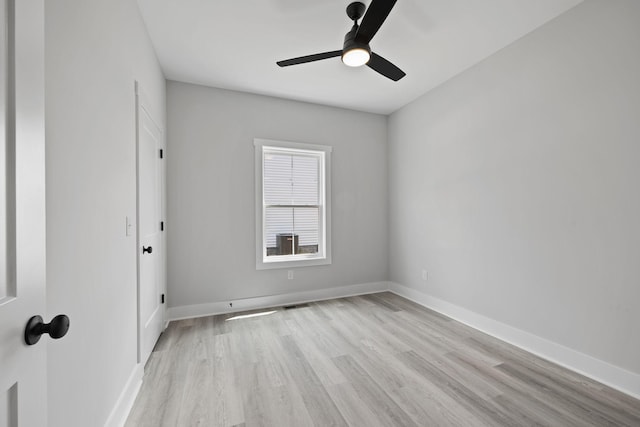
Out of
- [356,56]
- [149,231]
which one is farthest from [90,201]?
[356,56]

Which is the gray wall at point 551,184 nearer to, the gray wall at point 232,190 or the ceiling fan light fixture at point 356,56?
the gray wall at point 232,190

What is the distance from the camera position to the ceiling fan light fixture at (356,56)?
199 cm

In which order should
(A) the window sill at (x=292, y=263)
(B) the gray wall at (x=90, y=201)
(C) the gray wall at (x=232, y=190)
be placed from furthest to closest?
1. (A) the window sill at (x=292, y=263)
2. (C) the gray wall at (x=232, y=190)
3. (B) the gray wall at (x=90, y=201)

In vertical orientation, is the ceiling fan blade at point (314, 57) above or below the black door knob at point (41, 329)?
above

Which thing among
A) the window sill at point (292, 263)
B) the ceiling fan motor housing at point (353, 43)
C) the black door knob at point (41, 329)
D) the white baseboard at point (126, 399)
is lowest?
the white baseboard at point (126, 399)

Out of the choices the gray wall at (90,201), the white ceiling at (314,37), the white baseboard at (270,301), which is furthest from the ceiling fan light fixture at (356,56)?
the white baseboard at (270,301)

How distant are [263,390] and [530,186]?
278 cm

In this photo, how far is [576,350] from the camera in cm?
216

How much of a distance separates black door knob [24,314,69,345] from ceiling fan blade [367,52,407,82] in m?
2.32

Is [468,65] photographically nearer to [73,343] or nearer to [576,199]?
[576,199]

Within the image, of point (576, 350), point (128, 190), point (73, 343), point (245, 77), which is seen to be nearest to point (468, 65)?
point (245, 77)

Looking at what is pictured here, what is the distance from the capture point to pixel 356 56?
2066 millimetres

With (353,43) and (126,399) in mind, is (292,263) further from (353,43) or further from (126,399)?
(353,43)

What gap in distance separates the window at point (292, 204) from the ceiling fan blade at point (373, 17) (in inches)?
78.7
